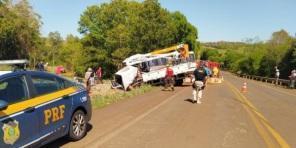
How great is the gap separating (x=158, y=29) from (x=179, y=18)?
126 feet

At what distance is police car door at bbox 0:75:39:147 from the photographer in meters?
6.66

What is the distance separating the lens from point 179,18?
80.5 meters

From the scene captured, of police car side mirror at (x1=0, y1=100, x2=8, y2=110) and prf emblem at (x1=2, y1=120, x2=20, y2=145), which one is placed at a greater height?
police car side mirror at (x1=0, y1=100, x2=8, y2=110)

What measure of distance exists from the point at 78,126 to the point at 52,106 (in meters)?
1.40

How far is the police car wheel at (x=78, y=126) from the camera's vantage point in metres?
9.09

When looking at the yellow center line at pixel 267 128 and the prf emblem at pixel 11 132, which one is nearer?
the prf emblem at pixel 11 132

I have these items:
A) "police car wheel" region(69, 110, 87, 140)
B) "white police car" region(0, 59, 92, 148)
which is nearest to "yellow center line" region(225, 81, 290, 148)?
"police car wheel" region(69, 110, 87, 140)

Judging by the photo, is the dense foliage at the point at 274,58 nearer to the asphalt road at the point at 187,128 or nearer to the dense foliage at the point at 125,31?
the dense foliage at the point at 125,31

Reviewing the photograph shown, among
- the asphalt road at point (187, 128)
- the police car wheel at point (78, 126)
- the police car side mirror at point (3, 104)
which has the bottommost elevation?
the asphalt road at point (187, 128)

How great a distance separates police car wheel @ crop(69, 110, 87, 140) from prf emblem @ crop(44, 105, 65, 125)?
593 millimetres

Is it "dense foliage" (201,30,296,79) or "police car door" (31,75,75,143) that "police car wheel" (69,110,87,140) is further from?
"dense foliage" (201,30,296,79)

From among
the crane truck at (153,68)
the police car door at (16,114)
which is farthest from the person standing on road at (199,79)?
the police car door at (16,114)

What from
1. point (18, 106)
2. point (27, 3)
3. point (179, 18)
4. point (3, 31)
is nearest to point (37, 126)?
point (18, 106)

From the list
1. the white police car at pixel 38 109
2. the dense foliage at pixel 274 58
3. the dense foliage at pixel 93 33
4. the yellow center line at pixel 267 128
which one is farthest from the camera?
the dense foliage at pixel 274 58
